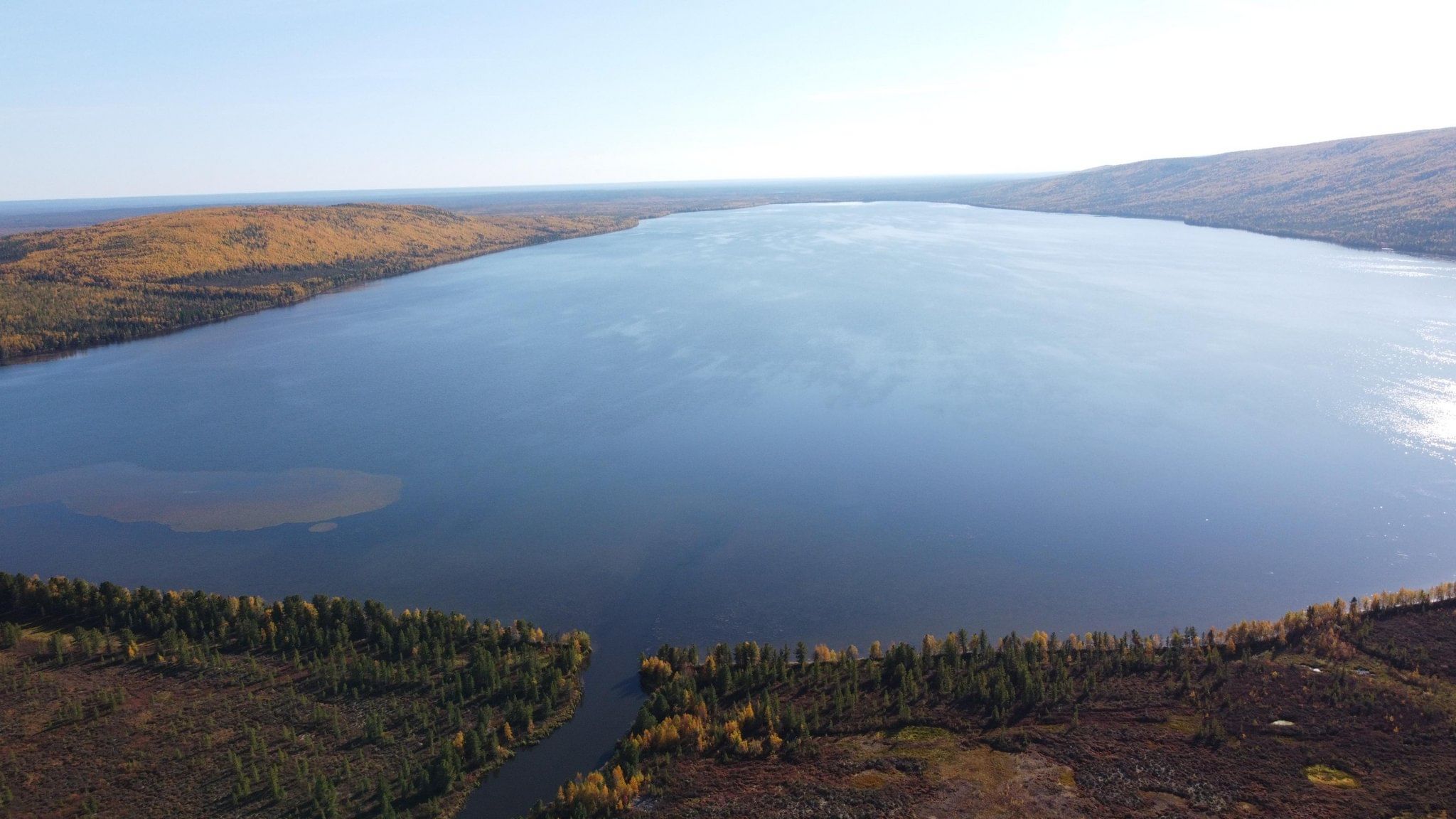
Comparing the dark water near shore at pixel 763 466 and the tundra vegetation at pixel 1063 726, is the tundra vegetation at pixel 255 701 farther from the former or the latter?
the tundra vegetation at pixel 1063 726

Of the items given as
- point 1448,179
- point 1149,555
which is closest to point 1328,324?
point 1149,555

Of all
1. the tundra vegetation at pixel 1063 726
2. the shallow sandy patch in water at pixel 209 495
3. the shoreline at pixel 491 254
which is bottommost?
the tundra vegetation at pixel 1063 726

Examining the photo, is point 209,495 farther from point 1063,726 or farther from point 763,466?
point 1063,726

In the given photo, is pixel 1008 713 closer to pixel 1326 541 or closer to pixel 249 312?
pixel 1326 541

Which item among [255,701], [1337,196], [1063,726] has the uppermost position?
[1337,196]

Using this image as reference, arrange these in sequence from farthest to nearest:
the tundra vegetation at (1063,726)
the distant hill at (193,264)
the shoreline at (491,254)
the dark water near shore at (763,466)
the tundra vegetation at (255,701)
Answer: the distant hill at (193,264) < the shoreline at (491,254) < the dark water near shore at (763,466) < the tundra vegetation at (255,701) < the tundra vegetation at (1063,726)

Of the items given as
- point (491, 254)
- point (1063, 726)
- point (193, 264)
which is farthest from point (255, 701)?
point (491, 254)

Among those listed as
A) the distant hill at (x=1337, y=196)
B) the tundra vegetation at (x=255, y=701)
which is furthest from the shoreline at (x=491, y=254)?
the tundra vegetation at (x=255, y=701)
